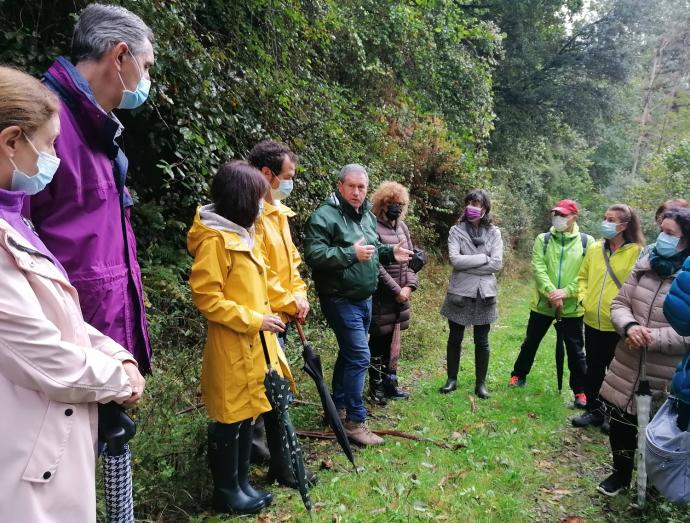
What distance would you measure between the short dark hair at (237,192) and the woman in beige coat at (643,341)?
8.78 feet

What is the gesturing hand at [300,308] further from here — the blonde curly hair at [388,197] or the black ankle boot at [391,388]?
the black ankle boot at [391,388]

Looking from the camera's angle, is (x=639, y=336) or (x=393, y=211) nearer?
(x=639, y=336)

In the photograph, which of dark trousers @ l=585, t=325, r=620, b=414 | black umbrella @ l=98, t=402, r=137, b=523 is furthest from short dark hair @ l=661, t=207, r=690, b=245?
black umbrella @ l=98, t=402, r=137, b=523

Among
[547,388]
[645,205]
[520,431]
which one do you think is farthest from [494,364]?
[645,205]

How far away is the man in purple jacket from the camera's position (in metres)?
1.97

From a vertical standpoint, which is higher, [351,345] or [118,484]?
[118,484]

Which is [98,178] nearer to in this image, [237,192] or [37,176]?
[37,176]

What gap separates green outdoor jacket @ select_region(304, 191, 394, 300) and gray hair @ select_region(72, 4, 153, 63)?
6.75ft

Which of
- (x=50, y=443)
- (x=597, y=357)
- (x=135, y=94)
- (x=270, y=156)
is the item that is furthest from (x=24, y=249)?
(x=597, y=357)

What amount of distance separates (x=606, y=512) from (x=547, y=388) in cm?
242

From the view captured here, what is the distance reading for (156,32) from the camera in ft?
14.0

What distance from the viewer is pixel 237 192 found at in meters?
2.88

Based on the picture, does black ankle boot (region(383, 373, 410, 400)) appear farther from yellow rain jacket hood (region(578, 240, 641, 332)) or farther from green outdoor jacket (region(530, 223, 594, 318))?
yellow rain jacket hood (region(578, 240, 641, 332))

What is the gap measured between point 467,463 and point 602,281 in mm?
2219
